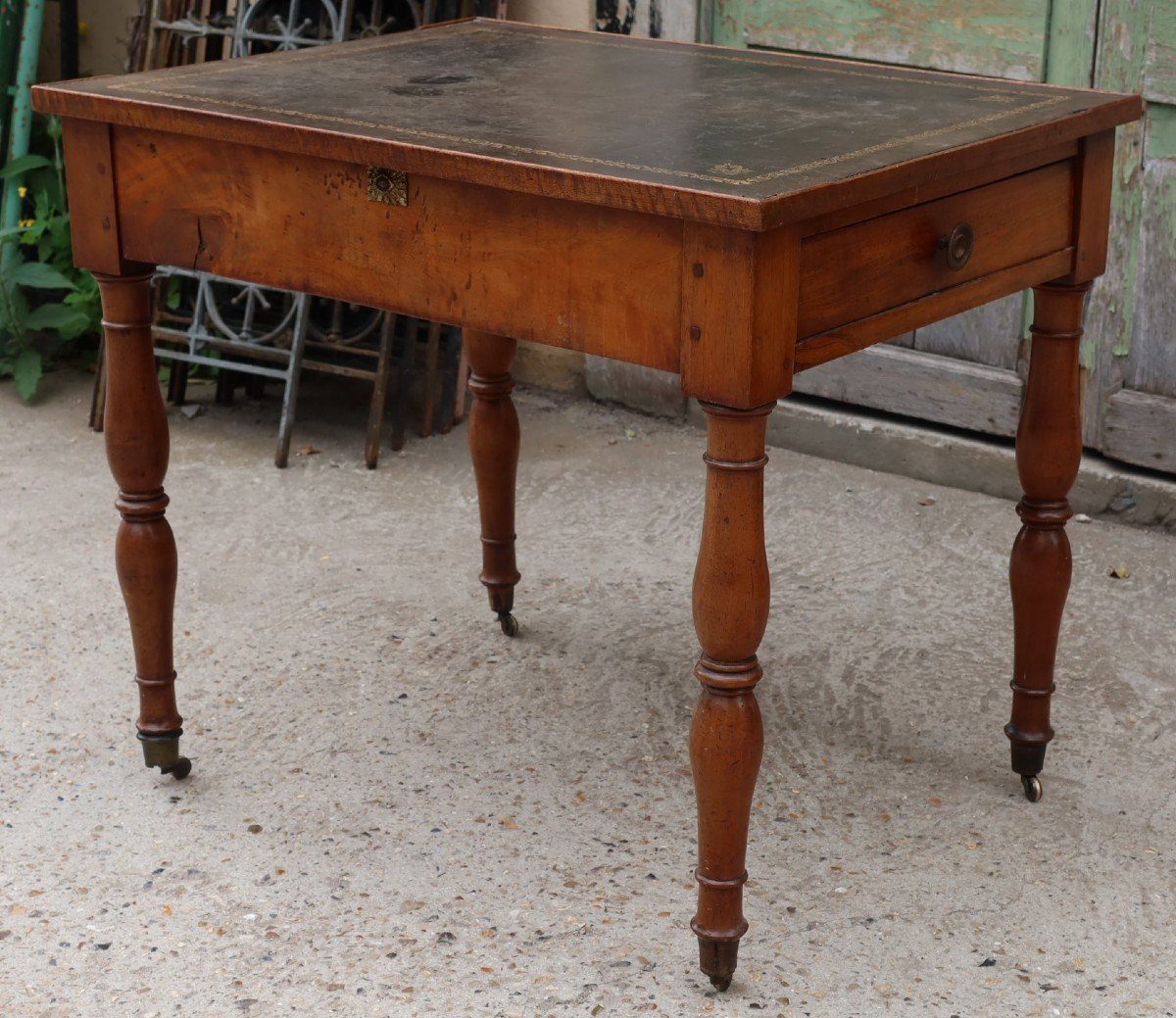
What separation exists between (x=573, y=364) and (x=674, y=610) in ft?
4.56

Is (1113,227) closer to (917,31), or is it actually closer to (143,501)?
(917,31)

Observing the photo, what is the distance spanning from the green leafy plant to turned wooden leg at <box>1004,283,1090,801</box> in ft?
9.13

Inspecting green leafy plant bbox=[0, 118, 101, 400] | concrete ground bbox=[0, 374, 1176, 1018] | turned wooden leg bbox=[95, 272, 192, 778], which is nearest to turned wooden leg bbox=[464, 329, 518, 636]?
concrete ground bbox=[0, 374, 1176, 1018]

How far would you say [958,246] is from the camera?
2.23m

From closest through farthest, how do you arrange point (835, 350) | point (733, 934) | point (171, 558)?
point (835, 350) < point (733, 934) < point (171, 558)

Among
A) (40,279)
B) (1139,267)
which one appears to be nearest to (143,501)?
(40,279)

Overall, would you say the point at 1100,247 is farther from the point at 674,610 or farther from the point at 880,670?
the point at 674,610

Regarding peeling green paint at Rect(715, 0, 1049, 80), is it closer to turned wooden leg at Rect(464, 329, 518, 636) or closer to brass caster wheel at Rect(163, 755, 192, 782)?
turned wooden leg at Rect(464, 329, 518, 636)

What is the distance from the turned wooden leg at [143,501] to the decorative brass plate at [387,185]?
51 centimetres

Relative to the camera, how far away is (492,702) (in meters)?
3.13

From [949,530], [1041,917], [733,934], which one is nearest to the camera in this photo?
[733,934]

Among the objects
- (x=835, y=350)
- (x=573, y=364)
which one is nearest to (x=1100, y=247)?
(x=835, y=350)

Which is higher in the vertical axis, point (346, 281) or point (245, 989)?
point (346, 281)

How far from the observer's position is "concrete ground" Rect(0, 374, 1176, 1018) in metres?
2.36
